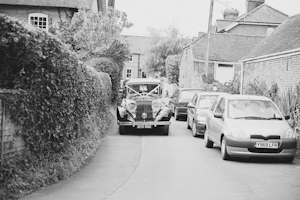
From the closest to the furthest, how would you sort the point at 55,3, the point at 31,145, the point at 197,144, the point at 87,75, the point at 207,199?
the point at 207,199 < the point at 31,145 < the point at 87,75 < the point at 197,144 < the point at 55,3

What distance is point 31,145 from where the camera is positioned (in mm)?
7828

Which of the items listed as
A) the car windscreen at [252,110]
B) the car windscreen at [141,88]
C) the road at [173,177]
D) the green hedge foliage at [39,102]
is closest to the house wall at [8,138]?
the green hedge foliage at [39,102]

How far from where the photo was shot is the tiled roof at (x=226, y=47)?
143 feet

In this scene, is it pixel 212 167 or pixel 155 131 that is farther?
pixel 155 131

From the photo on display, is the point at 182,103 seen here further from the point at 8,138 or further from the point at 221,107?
the point at 8,138

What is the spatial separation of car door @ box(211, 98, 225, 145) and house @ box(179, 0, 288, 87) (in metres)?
25.6

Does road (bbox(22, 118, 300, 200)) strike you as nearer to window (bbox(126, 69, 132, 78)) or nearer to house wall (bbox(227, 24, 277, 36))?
house wall (bbox(227, 24, 277, 36))

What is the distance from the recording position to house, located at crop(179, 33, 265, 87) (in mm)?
43344

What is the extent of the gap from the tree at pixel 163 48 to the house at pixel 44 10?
112 ft

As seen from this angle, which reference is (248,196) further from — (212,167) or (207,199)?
(212,167)

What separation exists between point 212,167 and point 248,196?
2882 mm

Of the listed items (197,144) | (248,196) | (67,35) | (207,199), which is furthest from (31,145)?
(67,35)

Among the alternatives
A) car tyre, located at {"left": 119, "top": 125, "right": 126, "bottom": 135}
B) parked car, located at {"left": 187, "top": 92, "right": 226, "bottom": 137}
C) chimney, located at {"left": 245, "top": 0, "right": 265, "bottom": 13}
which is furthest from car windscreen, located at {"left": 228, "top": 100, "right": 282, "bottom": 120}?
chimney, located at {"left": 245, "top": 0, "right": 265, "bottom": 13}

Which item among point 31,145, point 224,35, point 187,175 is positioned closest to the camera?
point 31,145
